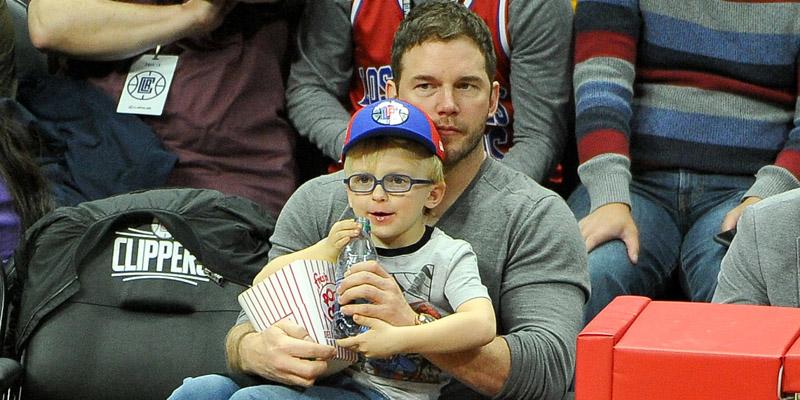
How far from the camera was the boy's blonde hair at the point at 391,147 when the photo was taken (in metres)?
2.13

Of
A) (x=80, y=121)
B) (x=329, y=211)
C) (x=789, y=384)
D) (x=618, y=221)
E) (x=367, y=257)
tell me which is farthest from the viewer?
(x=80, y=121)

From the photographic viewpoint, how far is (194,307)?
2848mm

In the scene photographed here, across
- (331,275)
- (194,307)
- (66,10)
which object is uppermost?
(66,10)

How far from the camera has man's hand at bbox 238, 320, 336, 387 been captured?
2.06m

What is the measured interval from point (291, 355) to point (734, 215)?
1.32 meters

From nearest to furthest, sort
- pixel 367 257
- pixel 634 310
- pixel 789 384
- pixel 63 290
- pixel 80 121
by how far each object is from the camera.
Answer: pixel 789 384 < pixel 634 310 < pixel 367 257 < pixel 63 290 < pixel 80 121

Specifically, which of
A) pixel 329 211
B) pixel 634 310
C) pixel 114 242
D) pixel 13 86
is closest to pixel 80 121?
pixel 13 86

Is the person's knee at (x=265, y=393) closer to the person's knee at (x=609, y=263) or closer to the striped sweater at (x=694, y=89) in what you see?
the person's knee at (x=609, y=263)

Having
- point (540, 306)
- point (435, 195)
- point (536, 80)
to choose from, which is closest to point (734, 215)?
point (536, 80)

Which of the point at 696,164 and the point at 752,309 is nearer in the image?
the point at 752,309

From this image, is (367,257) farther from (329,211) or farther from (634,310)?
(634,310)

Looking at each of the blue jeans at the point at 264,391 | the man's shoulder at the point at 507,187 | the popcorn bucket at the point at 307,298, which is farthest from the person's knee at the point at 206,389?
the man's shoulder at the point at 507,187

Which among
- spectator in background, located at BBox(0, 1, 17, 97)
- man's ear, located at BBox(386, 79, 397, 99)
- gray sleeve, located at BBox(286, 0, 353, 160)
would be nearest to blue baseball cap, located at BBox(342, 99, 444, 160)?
man's ear, located at BBox(386, 79, 397, 99)

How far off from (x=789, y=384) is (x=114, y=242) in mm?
1816
